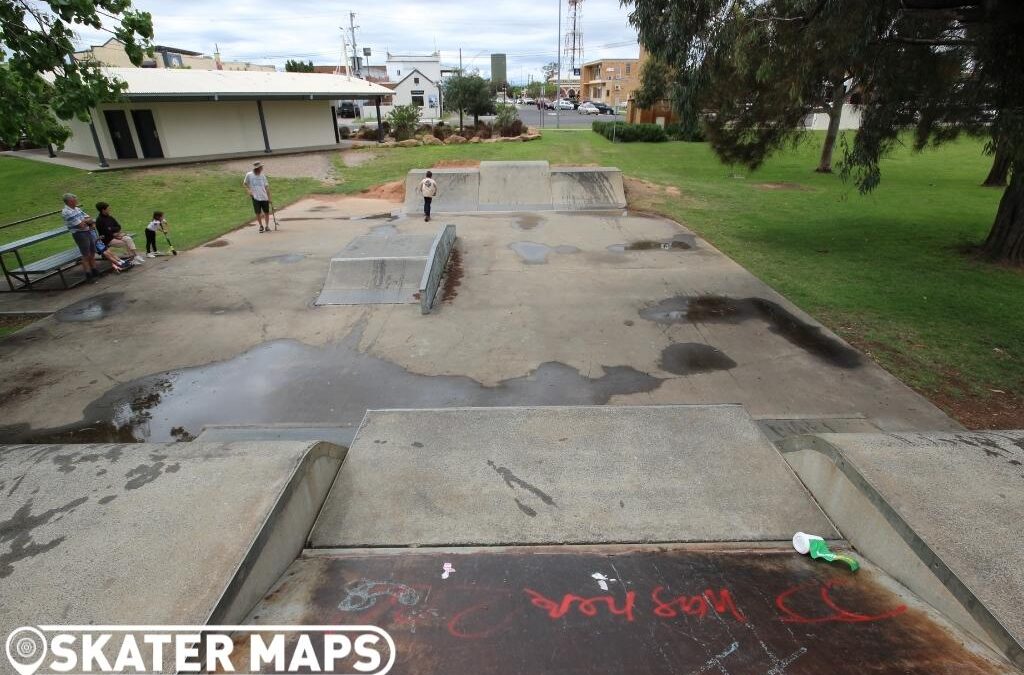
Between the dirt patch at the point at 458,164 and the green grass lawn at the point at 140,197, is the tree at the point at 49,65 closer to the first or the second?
the green grass lawn at the point at 140,197

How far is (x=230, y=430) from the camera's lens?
231 inches

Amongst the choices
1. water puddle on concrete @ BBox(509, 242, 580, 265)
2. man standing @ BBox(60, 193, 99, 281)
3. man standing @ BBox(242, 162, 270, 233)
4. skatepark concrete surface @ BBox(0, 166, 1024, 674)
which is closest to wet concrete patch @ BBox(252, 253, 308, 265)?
man standing @ BBox(242, 162, 270, 233)

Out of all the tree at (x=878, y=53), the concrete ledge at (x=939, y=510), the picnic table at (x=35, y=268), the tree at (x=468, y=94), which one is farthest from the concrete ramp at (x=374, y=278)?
the tree at (x=468, y=94)

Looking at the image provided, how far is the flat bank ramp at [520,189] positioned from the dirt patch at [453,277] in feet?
18.4

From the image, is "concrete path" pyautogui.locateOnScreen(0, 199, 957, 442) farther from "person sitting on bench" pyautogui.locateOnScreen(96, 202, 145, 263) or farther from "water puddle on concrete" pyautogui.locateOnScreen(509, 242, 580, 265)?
"person sitting on bench" pyautogui.locateOnScreen(96, 202, 145, 263)

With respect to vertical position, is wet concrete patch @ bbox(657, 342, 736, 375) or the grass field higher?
the grass field

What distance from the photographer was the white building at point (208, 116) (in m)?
23.5

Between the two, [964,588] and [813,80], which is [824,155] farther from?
[964,588]

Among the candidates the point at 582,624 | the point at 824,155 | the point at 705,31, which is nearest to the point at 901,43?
the point at 705,31

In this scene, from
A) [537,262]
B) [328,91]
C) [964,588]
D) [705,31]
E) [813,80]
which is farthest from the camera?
[328,91]

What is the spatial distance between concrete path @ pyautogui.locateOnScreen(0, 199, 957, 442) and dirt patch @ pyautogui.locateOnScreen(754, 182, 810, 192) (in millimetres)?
12036

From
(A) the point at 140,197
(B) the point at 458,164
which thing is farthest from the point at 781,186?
(A) the point at 140,197

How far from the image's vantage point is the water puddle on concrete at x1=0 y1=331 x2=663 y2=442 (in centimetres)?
601

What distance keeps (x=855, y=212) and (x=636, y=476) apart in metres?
16.5
